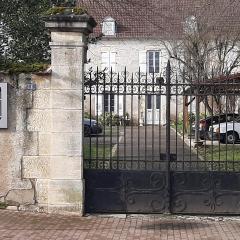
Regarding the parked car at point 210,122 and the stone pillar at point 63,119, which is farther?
the parked car at point 210,122

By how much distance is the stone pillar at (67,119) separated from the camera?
29.5 ft

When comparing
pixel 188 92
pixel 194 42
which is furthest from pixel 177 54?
pixel 188 92

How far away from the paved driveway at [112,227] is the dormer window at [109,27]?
32.9 m

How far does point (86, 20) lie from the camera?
Answer: 889 centimetres

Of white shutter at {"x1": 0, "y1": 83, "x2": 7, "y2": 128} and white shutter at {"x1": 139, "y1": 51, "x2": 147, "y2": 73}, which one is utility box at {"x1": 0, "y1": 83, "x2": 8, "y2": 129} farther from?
white shutter at {"x1": 139, "y1": 51, "x2": 147, "y2": 73}

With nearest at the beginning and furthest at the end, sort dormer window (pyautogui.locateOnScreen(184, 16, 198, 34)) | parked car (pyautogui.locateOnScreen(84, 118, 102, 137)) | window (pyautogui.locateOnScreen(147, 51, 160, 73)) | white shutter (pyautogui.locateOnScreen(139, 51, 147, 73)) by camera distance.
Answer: parked car (pyautogui.locateOnScreen(84, 118, 102, 137)), dormer window (pyautogui.locateOnScreen(184, 16, 198, 34)), window (pyautogui.locateOnScreen(147, 51, 160, 73)), white shutter (pyautogui.locateOnScreen(139, 51, 147, 73))

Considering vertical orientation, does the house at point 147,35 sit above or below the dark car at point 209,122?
above

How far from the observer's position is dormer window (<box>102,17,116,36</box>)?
1626 inches

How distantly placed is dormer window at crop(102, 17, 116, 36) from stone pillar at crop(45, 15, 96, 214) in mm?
32024

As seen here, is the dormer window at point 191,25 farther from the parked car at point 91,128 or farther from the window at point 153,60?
the window at point 153,60

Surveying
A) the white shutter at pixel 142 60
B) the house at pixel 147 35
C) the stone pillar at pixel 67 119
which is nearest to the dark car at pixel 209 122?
the stone pillar at pixel 67 119

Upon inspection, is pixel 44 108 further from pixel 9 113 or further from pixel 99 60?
pixel 99 60

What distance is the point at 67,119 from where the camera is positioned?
29.6 feet

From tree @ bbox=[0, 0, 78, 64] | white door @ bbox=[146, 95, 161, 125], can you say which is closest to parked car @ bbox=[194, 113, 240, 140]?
white door @ bbox=[146, 95, 161, 125]
